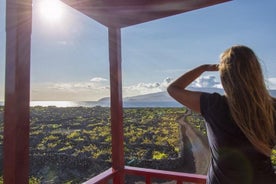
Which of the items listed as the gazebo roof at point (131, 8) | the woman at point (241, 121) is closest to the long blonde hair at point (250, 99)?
the woman at point (241, 121)

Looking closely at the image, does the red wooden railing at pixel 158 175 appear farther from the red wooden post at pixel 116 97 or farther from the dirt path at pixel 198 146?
the dirt path at pixel 198 146

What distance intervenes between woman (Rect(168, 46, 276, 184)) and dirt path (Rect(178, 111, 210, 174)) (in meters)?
8.48

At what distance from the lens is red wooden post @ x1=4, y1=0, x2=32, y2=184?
98 centimetres

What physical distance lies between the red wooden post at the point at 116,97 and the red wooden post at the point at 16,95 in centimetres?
100

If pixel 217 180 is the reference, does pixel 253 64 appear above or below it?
above

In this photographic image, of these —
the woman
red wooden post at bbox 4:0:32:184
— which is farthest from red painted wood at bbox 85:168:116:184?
the woman

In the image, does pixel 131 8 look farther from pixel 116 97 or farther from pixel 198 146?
pixel 198 146

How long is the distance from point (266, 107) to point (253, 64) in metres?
0.17

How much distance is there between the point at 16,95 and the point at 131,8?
109 cm

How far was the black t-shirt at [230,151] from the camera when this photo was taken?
85cm

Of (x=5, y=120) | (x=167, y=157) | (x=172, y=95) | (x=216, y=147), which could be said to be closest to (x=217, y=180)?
(x=216, y=147)

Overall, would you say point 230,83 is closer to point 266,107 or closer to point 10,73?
point 266,107

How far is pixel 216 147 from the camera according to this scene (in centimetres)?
92

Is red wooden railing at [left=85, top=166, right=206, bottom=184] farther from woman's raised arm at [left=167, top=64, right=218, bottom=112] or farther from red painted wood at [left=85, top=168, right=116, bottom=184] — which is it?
woman's raised arm at [left=167, top=64, right=218, bottom=112]
